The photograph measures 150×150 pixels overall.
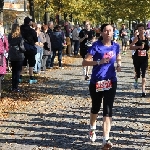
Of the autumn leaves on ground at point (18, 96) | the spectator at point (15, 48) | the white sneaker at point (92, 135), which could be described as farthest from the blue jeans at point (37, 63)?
the white sneaker at point (92, 135)

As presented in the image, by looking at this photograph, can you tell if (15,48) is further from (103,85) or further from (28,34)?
(103,85)

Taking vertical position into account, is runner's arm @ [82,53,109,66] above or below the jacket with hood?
below

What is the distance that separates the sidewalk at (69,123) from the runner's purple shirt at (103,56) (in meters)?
1.13

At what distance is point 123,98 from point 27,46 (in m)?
3.81

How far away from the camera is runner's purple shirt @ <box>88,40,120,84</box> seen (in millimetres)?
6848

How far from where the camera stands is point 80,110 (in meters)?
10.1

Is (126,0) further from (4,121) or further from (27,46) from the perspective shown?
(4,121)

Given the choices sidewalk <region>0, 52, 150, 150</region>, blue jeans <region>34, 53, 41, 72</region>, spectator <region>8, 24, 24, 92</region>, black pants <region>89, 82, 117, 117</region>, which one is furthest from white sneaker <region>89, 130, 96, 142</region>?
blue jeans <region>34, 53, 41, 72</region>

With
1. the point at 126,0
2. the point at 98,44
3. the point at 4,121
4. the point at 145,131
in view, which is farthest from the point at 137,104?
the point at 126,0

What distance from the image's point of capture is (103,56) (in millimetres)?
6848

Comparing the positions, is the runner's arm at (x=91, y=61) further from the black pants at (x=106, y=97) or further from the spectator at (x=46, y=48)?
the spectator at (x=46, y=48)

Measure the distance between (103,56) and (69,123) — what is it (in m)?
2.39

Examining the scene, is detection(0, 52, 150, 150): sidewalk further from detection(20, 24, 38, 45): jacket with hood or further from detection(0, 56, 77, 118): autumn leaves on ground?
detection(20, 24, 38, 45): jacket with hood

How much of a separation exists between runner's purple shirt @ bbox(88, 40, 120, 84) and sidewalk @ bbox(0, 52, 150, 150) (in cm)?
113
